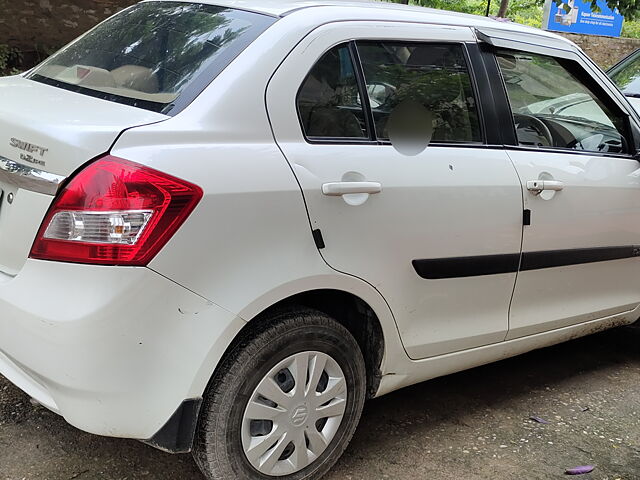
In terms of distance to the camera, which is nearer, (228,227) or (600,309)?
(228,227)

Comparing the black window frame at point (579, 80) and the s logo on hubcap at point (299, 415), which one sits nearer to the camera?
the s logo on hubcap at point (299, 415)

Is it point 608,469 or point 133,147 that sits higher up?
point 133,147

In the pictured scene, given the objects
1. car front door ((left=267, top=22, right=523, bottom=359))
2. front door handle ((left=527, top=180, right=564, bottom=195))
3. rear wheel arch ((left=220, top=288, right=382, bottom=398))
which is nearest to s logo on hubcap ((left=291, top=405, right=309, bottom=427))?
rear wheel arch ((left=220, top=288, right=382, bottom=398))

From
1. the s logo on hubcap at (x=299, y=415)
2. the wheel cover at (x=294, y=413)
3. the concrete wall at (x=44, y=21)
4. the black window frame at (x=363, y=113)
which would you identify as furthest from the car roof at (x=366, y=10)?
the concrete wall at (x=44, y=21)

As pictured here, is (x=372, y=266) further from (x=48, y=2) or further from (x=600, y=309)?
(x=48, y=2)

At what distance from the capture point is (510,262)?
2.85 m

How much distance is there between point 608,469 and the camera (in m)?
2.85

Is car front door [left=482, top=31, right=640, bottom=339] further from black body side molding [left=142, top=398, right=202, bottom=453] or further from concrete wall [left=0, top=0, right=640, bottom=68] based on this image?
concrete wall [left=0, top=0, right=640, bottom=68]

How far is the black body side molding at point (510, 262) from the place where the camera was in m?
2.61

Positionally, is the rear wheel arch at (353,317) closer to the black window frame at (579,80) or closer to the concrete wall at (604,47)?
the black window frame at (579,80)

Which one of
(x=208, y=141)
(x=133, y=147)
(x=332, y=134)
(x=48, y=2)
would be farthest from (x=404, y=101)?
(x=48, y=2)

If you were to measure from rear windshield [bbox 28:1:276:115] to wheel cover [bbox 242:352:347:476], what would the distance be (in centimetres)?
94

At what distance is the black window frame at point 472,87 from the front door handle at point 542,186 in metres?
0.25

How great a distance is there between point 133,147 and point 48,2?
7.69 meters
